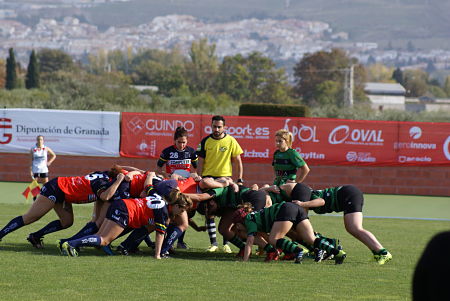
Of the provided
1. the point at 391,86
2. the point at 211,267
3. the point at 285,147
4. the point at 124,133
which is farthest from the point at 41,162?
the point at 391,86

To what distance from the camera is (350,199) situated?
1055cm

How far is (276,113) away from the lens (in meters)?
27.0

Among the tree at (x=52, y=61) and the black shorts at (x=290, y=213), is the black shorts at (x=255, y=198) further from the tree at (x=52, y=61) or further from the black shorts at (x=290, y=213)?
the tree at (x=52, y=61)

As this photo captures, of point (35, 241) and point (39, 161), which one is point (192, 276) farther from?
point (39, 161)

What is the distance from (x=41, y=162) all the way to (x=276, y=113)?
32.0 feet

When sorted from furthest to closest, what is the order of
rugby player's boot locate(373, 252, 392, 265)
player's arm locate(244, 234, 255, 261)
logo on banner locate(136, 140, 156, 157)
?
logo on banner locate(136, 140, 156, 157) → rugby player's boot locate(373, 252, 392, 265) → player's arm locate(244, 234, 255, 261)

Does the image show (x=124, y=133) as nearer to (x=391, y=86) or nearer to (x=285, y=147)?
(x=285, y=147)

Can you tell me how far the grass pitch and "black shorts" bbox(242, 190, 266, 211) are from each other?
0.74 meters

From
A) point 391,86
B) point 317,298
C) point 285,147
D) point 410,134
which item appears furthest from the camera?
point 391,86

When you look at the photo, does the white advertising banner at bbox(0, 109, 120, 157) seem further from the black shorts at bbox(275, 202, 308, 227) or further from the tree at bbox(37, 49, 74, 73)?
the tree at bbox(37, 49, 74, 73)

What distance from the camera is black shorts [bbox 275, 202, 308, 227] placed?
10078 millimetres

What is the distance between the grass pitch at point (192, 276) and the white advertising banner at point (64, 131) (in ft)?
34.8

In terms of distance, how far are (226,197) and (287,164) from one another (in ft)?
5.55

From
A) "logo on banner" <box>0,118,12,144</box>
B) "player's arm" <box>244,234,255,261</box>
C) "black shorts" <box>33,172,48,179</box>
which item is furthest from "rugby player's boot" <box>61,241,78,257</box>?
"logo on banner" <box>0,118,12,144</box>
